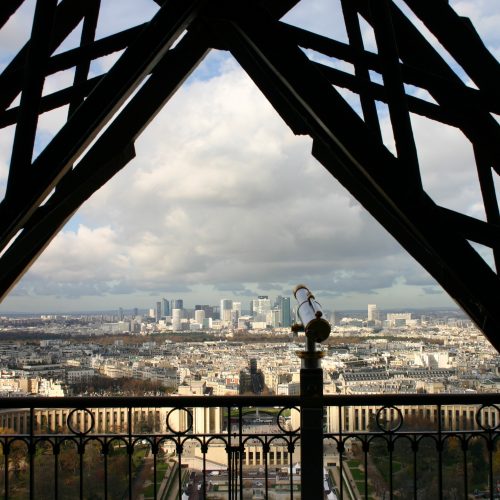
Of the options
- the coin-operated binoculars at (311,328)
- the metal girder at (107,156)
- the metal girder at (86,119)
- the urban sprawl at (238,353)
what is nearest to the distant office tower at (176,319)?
the urban sprawl at (238,353)

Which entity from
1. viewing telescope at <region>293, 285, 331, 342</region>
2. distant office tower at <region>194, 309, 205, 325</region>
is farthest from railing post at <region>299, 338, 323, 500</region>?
distant office tower at <region>194, 309, 205, 325</region>

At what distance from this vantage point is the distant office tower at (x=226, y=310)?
7910 mm

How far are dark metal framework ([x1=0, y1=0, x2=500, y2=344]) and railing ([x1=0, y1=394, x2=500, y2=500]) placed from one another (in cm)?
75

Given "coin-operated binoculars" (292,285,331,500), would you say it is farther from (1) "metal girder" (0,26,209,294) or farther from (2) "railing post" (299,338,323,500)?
(1) "metal girder" (0,26,209,294)

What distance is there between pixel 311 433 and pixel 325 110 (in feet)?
→ 4.35

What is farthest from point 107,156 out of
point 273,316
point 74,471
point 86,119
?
point 273,316

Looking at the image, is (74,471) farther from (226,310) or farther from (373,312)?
(226,310)

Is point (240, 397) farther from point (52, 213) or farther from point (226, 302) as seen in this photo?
point (226, 302)

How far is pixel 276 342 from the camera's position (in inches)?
244

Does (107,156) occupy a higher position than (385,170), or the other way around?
(107,156)

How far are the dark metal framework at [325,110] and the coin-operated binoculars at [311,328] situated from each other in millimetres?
504

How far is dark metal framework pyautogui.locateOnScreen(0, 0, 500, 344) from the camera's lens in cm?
220

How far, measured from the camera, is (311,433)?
97.9 inches

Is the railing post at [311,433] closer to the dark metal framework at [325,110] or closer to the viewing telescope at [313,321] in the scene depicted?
the viewing telescope at [313,321]
